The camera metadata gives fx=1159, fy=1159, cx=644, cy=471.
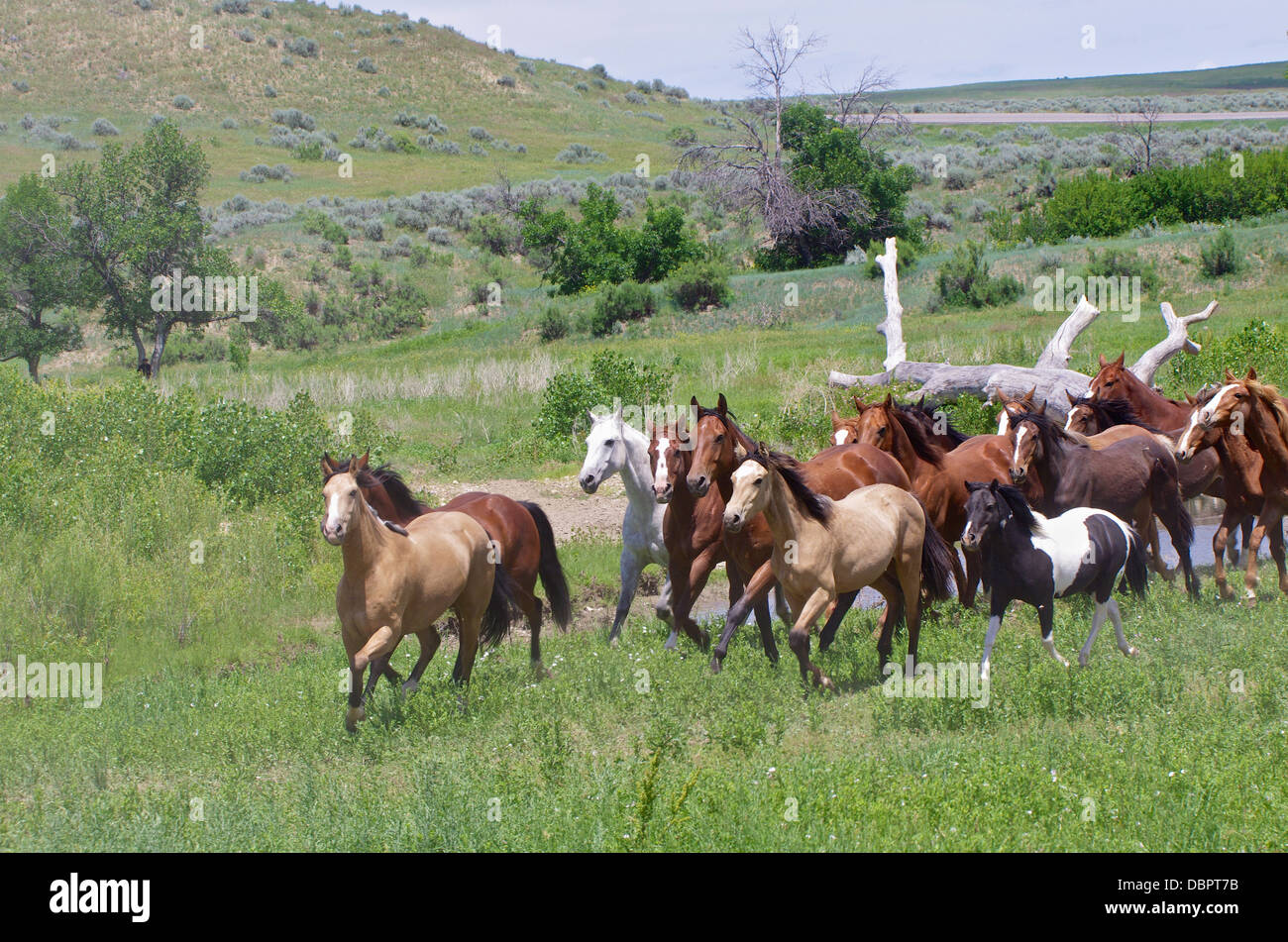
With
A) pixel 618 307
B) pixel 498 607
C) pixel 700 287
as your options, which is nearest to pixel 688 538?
pixel 498 607

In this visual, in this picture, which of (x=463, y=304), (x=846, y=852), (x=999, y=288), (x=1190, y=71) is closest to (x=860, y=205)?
(x=999, y=288)

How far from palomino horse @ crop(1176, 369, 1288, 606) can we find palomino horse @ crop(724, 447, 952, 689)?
3.17 metres

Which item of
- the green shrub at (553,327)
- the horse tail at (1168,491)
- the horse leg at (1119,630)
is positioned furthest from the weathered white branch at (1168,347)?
the green shrub at (553,327)

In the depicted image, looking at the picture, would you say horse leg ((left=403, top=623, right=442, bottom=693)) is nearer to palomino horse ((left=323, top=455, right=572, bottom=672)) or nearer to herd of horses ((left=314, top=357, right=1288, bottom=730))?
herd of horses ((left=314, top=357, right=1288, bottom=730))

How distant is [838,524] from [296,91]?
80556 mm

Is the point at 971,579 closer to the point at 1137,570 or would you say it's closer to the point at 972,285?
the point at 1137,570

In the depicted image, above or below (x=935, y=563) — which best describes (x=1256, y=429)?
above

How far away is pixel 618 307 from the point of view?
109 feet

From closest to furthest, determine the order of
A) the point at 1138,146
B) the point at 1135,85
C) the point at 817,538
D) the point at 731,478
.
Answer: the point at 817,538
the point at 731,478
the point at 1138,146
the point at 1135,85

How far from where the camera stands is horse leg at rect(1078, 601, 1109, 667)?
28.3ft

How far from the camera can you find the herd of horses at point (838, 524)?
8.05 m

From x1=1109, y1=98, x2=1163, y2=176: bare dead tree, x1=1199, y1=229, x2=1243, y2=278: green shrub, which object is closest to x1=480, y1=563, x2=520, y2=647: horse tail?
x1=1199, y1=229, x2=1243, y2=278: green shrub

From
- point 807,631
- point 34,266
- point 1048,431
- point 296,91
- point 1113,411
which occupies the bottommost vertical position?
point 807,631

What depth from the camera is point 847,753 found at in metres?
7.13
